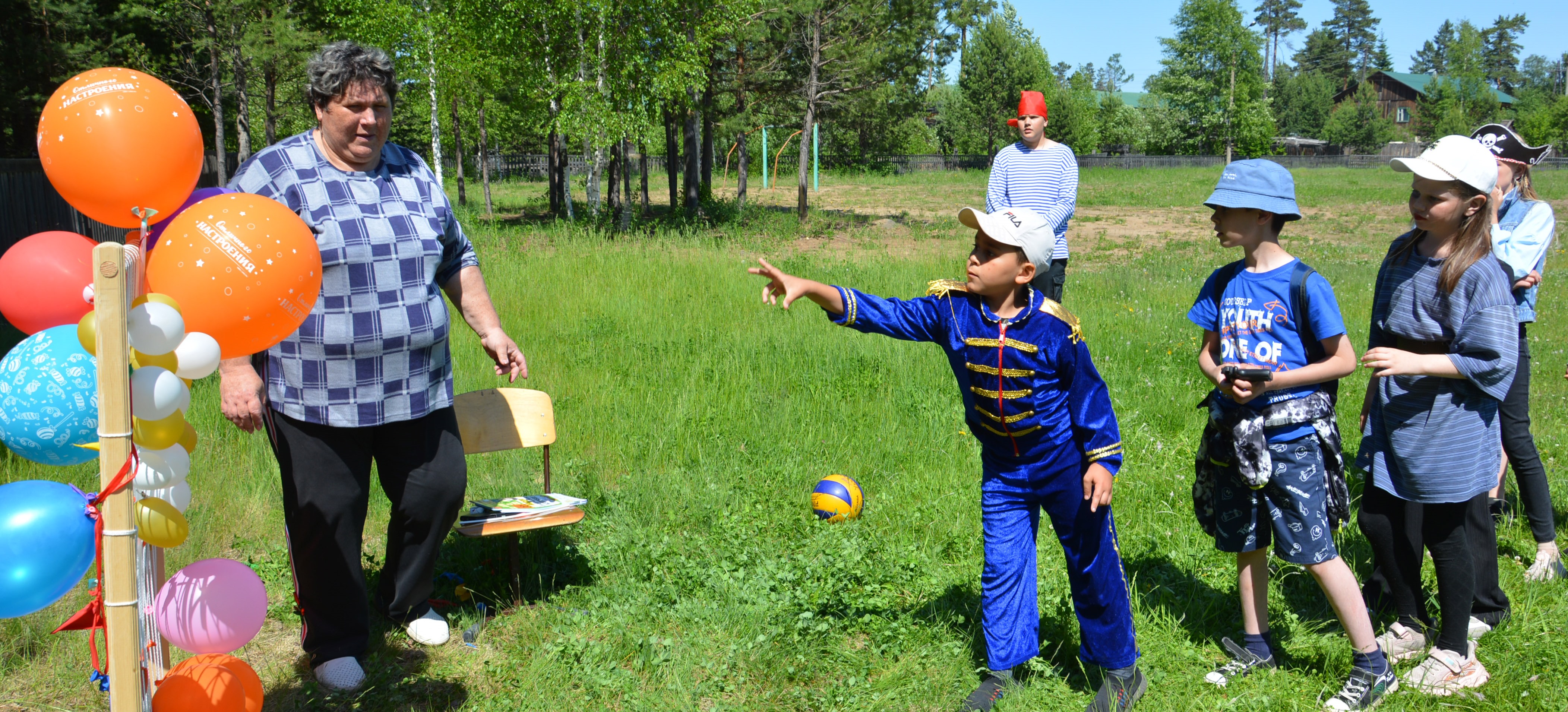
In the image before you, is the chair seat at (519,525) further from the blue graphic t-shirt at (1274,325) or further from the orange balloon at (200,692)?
the blue graphic t-shirt at (1274,325)

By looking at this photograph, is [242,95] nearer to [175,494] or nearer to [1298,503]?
[175,494]

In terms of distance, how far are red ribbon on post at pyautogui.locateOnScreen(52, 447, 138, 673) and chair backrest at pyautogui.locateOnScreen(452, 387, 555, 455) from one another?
177cm

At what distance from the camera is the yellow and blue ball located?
4.83m

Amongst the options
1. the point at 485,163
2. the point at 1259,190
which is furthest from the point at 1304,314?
the point at 485,163

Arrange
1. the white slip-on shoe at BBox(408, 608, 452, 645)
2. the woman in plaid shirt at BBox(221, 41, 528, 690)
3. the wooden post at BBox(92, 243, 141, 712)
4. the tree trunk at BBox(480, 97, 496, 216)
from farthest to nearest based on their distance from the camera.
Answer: the tree trunk at BBox(480, 97, 496, 216) < the white slip-on shoe at BBox(408, 608, 452, 645) < the woman in plaid shirt at BBox(221, 41, 528, 690) < the wooden post at BBox(92, 243, 141, 712)

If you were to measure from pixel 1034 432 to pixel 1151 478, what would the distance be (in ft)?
8.82

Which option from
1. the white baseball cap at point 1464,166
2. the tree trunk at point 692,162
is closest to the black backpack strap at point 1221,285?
the white baseball cap at point 1464,166

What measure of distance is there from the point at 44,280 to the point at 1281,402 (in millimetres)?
3589

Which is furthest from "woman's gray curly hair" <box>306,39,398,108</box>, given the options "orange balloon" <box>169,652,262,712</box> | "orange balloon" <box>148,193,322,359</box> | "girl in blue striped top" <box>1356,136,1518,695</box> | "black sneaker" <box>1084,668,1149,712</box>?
"girl in blue striped top" <box>1356,136,1518,695</box>

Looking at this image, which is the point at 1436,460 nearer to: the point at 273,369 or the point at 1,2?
the point at 273,369

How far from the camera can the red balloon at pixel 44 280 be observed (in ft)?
7.49

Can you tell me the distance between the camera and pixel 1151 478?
5387 mm

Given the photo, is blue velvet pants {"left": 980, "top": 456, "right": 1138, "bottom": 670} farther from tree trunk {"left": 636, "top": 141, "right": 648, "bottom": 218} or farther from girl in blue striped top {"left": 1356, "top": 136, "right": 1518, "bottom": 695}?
tree trunk {"left": 636, "top": 141, "right": 648, "bottom": 218}

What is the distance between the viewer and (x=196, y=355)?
226cm
